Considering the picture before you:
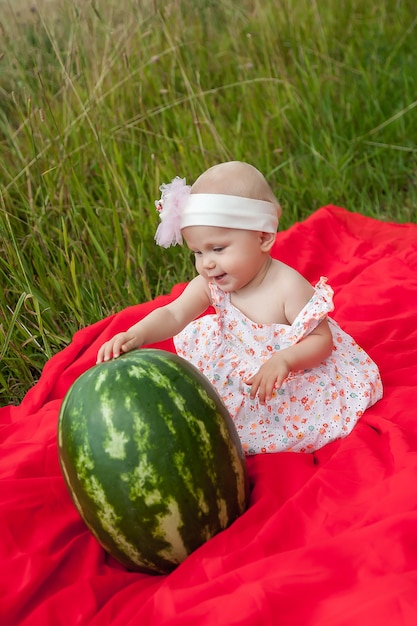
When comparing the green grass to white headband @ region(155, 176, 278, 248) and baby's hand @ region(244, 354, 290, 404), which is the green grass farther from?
baby's hand @ region(244, 354, 290, 404)

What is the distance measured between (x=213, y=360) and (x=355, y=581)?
3.68 feet

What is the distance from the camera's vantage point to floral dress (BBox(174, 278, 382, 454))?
9.23 feet

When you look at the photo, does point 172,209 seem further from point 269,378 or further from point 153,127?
point 153,127

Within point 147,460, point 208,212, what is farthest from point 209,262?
point 147,460

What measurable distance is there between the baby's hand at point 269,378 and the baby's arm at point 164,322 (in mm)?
432

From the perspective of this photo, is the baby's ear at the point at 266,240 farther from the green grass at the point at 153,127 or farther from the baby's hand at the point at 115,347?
the green grass at the point at 153,127

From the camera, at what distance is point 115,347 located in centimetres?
260

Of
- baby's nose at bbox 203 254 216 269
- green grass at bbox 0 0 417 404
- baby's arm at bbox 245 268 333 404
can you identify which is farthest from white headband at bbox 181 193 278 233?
green grass at bbox 0 0 417 404

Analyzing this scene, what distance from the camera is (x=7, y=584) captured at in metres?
2.32

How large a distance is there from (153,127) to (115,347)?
112 inches

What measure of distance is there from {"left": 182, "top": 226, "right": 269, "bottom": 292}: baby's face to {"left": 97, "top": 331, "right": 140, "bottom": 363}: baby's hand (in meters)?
0.36

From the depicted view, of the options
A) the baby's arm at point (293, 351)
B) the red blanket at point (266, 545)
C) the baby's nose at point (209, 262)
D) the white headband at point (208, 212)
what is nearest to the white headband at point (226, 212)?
the white headband at point (208, 212)

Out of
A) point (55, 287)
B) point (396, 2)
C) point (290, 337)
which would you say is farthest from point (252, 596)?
point (396, 2)

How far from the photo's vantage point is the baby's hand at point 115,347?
102 inches
